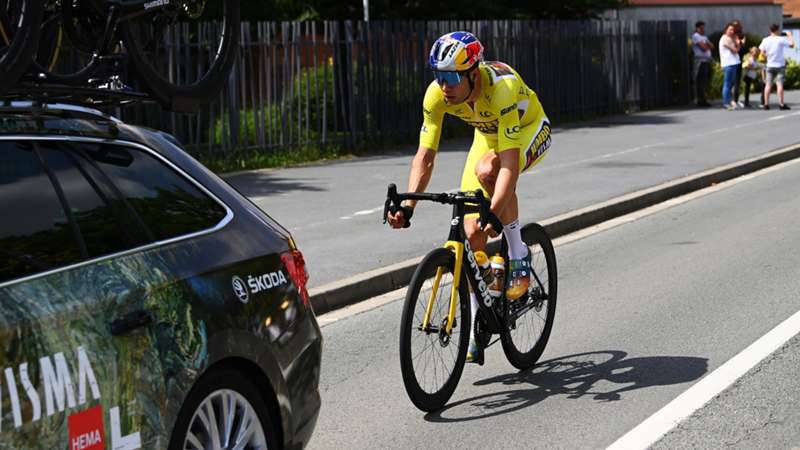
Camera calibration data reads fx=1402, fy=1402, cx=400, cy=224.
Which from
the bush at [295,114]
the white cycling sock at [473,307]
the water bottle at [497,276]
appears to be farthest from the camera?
the bush at [295,114]

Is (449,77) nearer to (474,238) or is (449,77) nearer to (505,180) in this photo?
(505,180)

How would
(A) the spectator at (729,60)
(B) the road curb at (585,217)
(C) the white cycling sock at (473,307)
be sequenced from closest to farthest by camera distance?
1. (C) the white cycling sock at (473,307)
2. (B) the road curb at (585,217)
3. (A) the spectator at (729,60)

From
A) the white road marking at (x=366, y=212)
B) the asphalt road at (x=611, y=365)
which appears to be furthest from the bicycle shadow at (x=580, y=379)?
the white road marking at (x=366, y=212)

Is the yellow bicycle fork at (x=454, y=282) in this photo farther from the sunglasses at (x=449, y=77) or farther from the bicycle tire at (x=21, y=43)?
the bicycle tire at (x=21, y=43)

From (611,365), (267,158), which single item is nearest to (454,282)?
(611,365)

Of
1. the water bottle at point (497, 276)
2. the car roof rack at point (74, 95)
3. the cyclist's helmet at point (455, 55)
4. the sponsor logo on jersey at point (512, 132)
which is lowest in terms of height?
the water bottle at point (497, 276)

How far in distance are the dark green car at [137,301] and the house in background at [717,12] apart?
2393 inches

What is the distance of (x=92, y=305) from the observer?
410 cm

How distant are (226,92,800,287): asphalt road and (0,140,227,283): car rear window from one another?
17.6 ft

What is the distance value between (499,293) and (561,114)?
21.9 metres

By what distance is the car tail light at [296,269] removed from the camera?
201 inches

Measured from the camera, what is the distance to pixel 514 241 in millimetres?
7320

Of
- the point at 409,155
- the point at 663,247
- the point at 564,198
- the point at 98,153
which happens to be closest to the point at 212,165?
the point at 409,155

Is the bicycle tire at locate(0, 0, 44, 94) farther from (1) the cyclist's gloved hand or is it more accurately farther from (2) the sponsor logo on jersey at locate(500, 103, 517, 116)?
(2) the sponsor logo on jersey at locate(500, 103, 517, 116)
